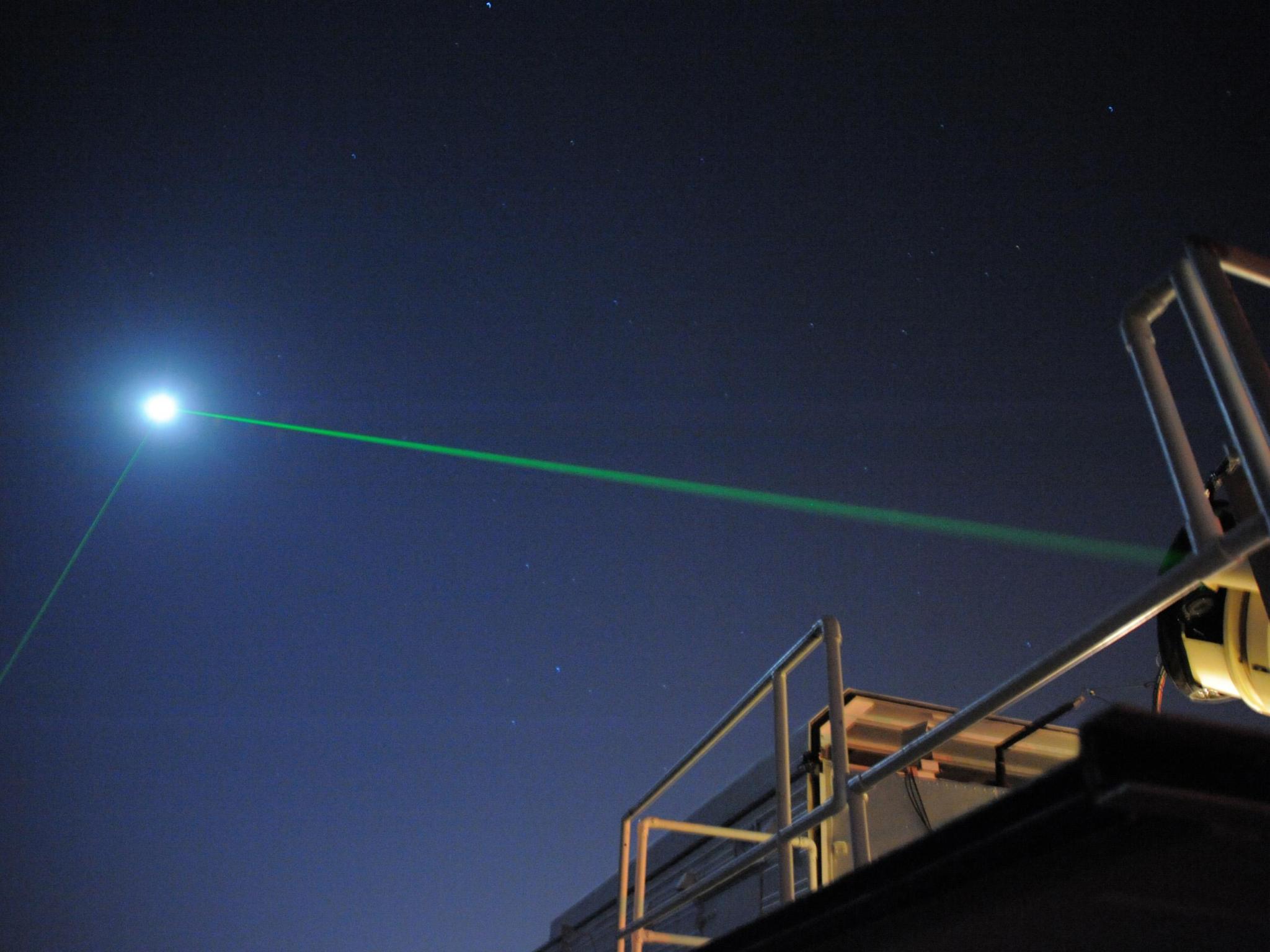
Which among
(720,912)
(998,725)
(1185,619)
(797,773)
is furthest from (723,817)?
(1185,619)

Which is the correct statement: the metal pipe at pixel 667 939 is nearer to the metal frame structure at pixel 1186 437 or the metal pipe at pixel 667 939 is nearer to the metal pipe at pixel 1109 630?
the metal frame structure at pixel 1186 437

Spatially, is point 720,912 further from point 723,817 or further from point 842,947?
point 842,947

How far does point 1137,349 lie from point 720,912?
566 cm

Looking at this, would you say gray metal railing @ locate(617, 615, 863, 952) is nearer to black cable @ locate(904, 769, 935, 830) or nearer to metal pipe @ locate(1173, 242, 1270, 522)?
black cable @ locate(904, 769, 935, 830)

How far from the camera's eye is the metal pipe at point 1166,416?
6.17 ft

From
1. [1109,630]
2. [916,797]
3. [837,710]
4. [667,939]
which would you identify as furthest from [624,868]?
[1109,630]

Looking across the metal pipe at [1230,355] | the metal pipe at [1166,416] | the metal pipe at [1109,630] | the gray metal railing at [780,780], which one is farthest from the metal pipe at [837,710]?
the metal pipe at [1230,355]

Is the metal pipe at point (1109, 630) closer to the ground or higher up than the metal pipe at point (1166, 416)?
closer to the ground

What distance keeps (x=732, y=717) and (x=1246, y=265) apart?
3.08 m

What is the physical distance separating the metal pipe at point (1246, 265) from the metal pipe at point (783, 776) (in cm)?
245

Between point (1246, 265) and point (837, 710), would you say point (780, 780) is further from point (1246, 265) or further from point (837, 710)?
point (1246, 265)

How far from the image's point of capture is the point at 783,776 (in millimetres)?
3838

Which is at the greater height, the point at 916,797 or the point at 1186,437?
the point at 916,797

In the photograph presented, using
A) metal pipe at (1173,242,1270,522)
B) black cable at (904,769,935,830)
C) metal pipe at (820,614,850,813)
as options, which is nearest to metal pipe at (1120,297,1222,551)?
metal pipe at (1173,242,1270,522)
